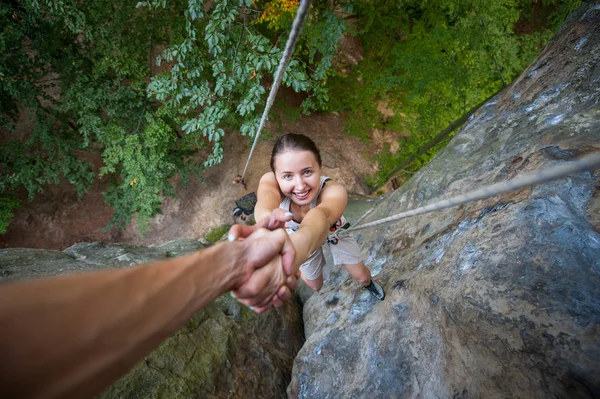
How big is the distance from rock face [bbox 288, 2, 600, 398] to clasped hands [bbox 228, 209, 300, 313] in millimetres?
1198

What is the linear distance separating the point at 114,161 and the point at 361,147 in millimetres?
6404

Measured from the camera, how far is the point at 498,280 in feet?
5.82

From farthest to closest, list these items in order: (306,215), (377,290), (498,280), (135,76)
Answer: (135,76), (377,290), (306,215), (498,280)

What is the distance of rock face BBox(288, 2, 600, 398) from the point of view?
148 cm

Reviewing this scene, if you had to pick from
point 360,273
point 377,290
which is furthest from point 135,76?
point 377,290

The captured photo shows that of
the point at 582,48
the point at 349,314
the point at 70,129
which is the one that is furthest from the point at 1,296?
the point at 70,129

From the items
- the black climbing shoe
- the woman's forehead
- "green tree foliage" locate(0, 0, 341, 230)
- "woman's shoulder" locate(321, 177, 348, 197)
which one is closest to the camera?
Answer: the woman's forehead

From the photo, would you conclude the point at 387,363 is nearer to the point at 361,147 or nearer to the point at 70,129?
the point at 361,147

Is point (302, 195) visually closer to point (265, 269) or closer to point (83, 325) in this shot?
point (265, 269)

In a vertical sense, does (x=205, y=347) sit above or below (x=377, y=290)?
above

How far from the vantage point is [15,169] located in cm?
575

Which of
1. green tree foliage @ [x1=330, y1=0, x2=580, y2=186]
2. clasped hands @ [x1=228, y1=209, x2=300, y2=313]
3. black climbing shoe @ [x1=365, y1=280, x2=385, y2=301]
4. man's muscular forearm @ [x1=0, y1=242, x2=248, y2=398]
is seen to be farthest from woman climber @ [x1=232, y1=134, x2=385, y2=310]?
green tree foliage @ [x1=330, y1=0, x2=580, y2=186]

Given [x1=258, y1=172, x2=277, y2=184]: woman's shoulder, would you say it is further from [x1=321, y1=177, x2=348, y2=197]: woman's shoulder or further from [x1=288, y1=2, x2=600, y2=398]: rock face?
[x1=288, y1=2, x2=600, y2=398]: rock face

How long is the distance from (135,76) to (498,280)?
246 inches
